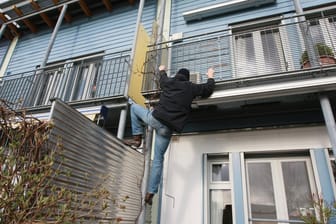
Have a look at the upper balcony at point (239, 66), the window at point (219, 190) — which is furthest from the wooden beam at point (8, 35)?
the window at point (219, 190)

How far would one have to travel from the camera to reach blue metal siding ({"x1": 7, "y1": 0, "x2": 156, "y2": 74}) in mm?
7008

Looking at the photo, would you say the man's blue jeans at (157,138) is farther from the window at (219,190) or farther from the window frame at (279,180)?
the window frame at (279,180)

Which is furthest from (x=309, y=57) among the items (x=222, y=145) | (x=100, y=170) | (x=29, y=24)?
(x=29, y=24)

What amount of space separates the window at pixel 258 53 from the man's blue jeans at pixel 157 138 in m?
2.06

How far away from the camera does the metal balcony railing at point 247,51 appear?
183 inches

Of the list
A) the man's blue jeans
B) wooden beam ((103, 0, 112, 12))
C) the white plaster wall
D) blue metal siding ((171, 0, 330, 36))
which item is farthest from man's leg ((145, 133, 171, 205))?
wooden beam ((103, 0, 112, 12))

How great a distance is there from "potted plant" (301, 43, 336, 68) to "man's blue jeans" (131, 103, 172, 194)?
8.69 feet

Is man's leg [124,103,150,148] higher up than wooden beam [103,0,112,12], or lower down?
lower down

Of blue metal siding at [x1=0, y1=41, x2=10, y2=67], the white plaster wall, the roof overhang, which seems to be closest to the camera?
the white plaster wall

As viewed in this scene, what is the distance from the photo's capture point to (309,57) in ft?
12.6

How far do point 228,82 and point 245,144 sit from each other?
1.22 metres

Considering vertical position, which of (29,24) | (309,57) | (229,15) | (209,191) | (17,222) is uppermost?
(29,24)

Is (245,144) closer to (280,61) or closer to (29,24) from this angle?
(280,61)

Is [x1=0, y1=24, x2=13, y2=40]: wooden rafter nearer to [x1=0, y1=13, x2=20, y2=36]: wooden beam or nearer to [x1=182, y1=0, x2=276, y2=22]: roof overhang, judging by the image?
[x1=0, y1=13, x2=20, y2=36]: wooden beam
